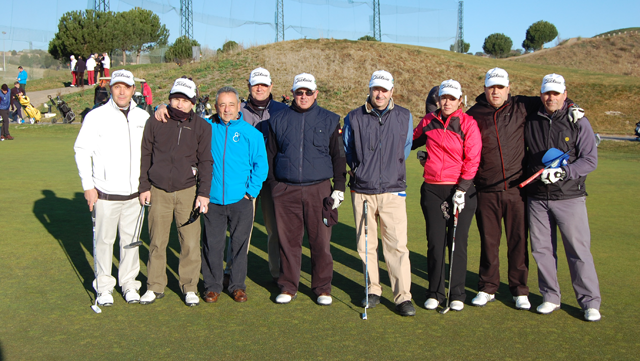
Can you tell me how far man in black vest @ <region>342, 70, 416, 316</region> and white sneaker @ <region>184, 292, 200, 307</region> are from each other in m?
1.53

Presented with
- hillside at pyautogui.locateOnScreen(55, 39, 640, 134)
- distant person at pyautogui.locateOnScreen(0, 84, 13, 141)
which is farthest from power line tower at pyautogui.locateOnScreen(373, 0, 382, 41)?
distant person at pyautogui.locateOnScreen(0, 84, 13, 141)

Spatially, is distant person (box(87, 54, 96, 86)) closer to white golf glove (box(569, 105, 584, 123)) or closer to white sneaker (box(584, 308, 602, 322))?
white golf glove (box(569, 105, 584, 123))

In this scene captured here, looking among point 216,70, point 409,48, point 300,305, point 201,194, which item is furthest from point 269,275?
point 409,48

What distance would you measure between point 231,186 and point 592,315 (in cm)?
335

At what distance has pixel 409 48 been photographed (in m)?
45.4

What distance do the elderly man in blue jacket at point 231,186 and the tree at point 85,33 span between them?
48.5 metres

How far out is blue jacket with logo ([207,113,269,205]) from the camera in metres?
5.14

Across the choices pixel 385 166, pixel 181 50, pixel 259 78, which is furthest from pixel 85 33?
pixel 385 166

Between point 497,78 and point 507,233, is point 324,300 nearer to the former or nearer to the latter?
point 507,233

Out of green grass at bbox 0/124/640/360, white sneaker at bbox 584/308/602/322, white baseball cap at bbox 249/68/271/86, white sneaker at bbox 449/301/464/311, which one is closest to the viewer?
green grass at bbox 0/124/640/360

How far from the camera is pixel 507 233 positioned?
5133 millimetres

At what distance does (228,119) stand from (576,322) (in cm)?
354

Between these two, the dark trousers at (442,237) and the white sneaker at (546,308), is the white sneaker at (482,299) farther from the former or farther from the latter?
the white sneaker at (546,308)

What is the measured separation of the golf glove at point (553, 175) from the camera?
4.62m
